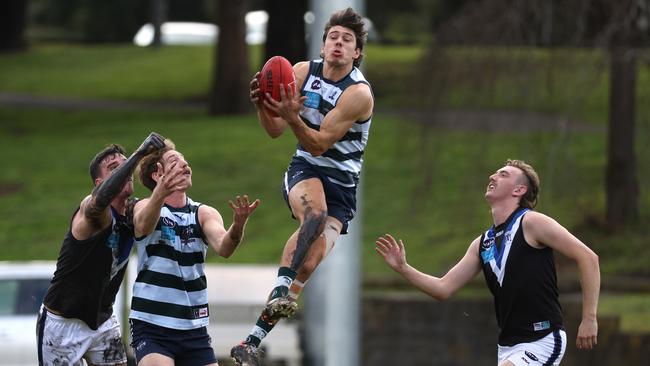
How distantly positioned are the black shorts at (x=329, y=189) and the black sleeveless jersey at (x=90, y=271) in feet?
3.13

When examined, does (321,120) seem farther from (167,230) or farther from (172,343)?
(172,343)

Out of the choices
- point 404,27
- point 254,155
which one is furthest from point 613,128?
point 404,27

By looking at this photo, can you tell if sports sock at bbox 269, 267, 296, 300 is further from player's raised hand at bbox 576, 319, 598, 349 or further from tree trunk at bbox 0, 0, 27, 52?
tree trunk at bbox 0, 0, 27, 52

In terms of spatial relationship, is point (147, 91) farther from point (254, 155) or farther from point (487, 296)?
point (487, 296)

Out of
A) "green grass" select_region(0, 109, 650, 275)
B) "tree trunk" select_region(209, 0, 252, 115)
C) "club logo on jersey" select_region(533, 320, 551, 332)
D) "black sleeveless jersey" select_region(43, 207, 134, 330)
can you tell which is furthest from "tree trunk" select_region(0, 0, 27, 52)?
"club logo on jersey" select_region(533, 320, 551, 332)

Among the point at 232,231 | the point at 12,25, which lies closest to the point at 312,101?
the point at 232,231

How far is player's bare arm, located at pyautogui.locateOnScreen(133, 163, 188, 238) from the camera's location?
23.3 ft

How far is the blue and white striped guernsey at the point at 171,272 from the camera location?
7500mm

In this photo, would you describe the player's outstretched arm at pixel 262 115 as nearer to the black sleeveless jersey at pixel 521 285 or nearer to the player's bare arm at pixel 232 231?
the player's bare arm at pixel 232 231

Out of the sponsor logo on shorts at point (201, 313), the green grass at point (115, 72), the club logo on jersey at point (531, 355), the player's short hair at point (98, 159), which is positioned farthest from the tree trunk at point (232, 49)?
the club logo on jersey at point (531, 355)

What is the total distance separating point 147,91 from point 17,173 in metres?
9.91

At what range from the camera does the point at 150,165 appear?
25.0ft

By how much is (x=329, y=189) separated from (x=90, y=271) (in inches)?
55.8

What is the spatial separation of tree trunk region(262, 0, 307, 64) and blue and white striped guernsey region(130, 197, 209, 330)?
22121mm
